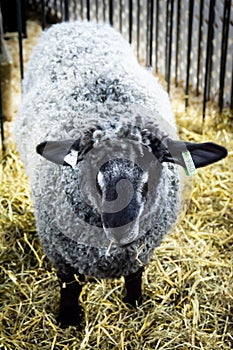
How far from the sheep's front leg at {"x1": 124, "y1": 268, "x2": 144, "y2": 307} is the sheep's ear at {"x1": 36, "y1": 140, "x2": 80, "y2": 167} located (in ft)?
2.72

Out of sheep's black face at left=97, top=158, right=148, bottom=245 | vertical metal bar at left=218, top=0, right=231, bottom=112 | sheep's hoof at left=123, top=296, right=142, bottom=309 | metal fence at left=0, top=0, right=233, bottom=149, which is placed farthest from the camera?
metal fence at left=0, top=0, right=233, bottom=149

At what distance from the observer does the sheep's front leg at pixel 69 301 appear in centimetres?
279

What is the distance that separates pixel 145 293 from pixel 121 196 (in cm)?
111

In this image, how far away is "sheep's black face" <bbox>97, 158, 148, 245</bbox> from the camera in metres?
2.19

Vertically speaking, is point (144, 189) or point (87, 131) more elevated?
point (87, 131)

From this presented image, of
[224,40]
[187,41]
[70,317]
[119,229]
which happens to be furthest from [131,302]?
[187,41]

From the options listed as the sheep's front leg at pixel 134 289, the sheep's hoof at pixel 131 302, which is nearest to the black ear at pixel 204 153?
the sheep's front leg at pixel 134 289

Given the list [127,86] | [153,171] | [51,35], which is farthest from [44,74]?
[153,171]

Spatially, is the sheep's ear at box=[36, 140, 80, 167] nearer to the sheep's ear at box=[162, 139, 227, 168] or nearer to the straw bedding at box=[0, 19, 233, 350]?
the sheep's ear at box=[162, 139, 227, 168]

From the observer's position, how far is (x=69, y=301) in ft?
9.41

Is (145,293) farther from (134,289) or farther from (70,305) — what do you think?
(70,305)

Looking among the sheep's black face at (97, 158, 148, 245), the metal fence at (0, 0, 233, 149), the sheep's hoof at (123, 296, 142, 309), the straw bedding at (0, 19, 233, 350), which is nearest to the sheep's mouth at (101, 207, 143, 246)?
the sheep's black face at (97, 158, 148, 245)

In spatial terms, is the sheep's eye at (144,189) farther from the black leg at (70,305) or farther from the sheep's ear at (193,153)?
the black leg at (70,305)

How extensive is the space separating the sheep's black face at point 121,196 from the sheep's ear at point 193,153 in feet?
0.62
